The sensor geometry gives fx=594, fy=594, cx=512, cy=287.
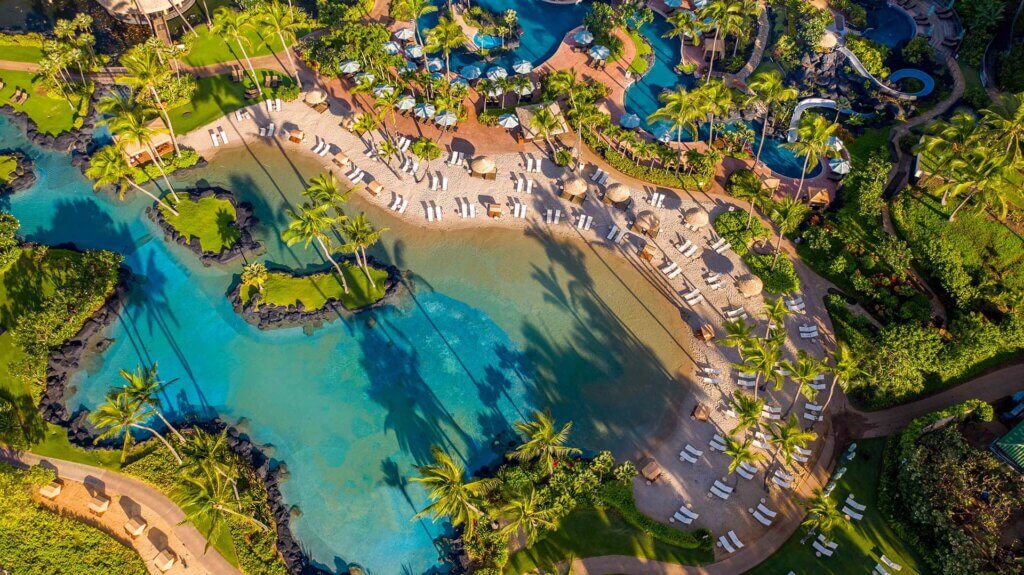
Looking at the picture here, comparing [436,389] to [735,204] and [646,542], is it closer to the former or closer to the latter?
[646,542]

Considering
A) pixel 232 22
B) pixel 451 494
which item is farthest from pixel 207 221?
pixel 451 494

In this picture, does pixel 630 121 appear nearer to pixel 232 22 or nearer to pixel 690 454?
pixel 690 454

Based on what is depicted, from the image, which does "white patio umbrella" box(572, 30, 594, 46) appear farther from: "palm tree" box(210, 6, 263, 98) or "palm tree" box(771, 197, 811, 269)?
"palm tree" box(210, 6, 263, 98)

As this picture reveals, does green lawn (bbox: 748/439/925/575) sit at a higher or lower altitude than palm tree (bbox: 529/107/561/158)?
lower

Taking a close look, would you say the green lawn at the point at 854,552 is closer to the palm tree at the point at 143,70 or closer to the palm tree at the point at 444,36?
the palm tree at the point at 444,36

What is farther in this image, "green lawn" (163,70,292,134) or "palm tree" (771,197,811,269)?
"green lawn" (163,70,292,134)

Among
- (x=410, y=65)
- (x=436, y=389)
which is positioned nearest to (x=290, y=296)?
(x=436, y=389)

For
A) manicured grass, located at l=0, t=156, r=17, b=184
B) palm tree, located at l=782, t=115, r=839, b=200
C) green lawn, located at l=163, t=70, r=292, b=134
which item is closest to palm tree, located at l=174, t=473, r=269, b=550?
green lawn, located at l=163, t=70, r=292, b=134
